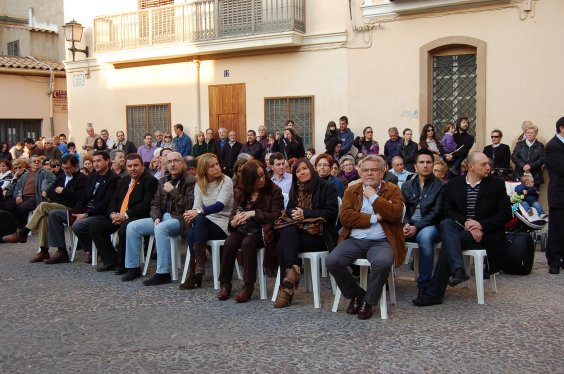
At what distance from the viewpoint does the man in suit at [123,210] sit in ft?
26.8

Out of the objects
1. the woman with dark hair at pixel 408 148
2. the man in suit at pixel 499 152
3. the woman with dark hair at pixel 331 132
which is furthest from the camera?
the woman with dark hair at pixel 331 132

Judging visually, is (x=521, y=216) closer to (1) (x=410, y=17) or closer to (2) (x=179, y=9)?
(1) (x=410, y=17)

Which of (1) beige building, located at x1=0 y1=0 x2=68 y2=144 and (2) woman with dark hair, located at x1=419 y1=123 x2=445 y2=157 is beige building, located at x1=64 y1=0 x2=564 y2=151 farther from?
(1) beige building, located at x1=0 y1=0 x2=68 y2=144

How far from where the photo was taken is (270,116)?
16.4 metres

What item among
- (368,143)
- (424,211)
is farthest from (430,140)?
(424,211)

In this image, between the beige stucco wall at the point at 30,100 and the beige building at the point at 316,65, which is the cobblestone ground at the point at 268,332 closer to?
the beige building at the point at 316,65

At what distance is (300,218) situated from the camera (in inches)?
257

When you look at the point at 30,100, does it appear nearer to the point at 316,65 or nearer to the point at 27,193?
the point at 316,65

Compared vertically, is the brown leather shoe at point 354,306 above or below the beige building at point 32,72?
below

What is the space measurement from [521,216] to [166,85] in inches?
475

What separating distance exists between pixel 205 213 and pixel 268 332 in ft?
7.16

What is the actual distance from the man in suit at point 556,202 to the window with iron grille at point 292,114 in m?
8.35

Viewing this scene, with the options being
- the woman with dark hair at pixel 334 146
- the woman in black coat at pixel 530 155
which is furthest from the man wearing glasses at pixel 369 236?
the woman with dark hair at pixel 334 146

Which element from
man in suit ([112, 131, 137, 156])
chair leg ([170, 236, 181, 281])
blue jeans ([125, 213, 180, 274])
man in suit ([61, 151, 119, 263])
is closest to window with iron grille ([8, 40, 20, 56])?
man in suit ([112, 131, 137, 156])
